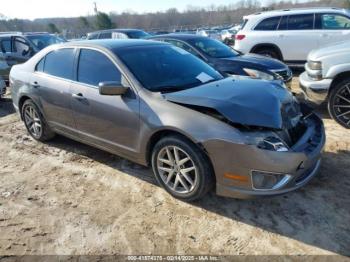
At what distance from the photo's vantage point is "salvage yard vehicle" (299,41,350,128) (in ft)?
17.5

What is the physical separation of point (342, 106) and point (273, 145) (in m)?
3.00

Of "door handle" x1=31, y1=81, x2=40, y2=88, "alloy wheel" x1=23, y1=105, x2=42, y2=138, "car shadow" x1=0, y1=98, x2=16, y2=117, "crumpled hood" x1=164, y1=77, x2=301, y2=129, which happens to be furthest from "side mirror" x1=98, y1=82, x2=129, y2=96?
"car shadow" x1=0, y1=98, x2=16, y2=117

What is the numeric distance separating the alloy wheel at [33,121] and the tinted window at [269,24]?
744 centimetres

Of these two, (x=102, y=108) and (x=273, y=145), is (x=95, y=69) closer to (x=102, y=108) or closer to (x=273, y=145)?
(x=102, y=108)

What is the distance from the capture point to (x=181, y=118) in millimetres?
3307

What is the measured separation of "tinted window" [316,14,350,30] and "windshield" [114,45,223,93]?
658cm

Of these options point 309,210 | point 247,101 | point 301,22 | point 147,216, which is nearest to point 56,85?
point 147,216

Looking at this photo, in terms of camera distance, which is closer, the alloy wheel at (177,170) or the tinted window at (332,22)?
the alloy wheel at (177,170)

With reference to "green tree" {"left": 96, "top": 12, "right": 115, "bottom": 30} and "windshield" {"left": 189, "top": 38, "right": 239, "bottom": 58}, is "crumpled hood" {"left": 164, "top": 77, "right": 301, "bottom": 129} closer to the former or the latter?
"windshield" {"left": 189, "top": 38, "right": 239, "bottom": 58}

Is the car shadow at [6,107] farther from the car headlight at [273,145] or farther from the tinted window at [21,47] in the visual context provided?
the car headlight at [273,145]

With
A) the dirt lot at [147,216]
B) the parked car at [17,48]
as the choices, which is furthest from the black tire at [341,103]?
the parked car at [17,48]

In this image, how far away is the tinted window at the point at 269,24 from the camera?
1007 cm

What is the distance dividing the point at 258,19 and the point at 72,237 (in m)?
9.11

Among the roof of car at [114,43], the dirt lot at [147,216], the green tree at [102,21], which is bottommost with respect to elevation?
the dirt lot at [147,216]
